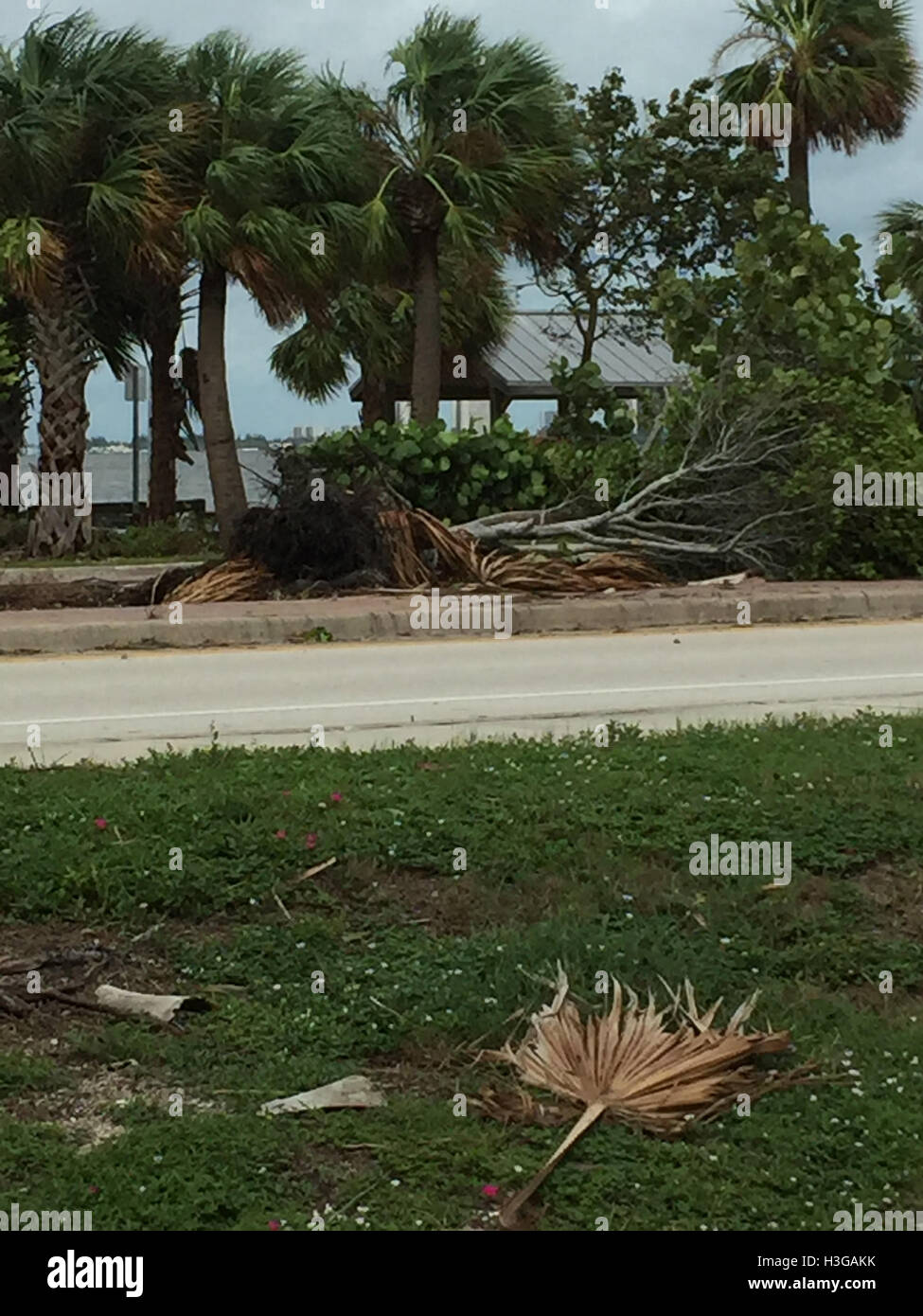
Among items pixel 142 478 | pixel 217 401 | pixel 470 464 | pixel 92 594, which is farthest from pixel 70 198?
pixel 142 478

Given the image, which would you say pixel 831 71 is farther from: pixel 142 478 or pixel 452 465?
pixel 142 478

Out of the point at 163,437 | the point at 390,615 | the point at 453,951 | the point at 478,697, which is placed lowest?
the point at 453,951

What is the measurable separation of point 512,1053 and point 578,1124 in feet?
1.62

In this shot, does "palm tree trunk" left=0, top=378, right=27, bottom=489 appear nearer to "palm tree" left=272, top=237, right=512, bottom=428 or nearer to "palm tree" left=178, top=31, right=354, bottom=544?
"palm tree" left=178, top=31, right=354, bottom=544

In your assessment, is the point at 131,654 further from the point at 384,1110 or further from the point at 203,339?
the point at 203,339

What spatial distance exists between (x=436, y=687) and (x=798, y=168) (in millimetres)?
25927

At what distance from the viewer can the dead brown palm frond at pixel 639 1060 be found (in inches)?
185

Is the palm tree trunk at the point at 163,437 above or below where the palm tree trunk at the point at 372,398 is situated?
below

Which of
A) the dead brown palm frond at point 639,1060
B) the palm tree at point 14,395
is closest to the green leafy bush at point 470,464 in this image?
the palm tree at point 14,395

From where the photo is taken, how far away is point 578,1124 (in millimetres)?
4539

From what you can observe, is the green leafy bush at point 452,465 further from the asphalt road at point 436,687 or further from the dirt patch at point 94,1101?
the dirt patch at point 94,1101

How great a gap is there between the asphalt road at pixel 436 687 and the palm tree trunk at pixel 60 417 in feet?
40.1

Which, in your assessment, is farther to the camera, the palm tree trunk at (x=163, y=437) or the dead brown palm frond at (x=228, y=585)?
the palm tree trunk at (x=163, y=437)

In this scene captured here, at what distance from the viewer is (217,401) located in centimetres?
2852
